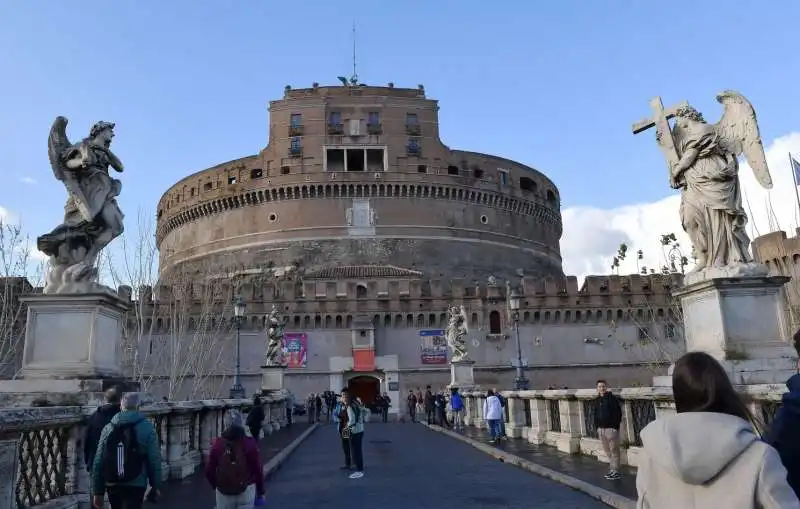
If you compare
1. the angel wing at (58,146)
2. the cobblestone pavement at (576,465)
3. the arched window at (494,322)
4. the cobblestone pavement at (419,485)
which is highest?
the arched window at (494,322)

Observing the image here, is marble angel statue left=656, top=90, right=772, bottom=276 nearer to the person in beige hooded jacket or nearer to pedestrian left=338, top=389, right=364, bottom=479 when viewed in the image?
the person in beige hooded jacket

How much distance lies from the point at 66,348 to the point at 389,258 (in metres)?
43.5

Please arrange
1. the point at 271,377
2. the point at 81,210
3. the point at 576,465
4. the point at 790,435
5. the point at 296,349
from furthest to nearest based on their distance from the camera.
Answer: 1. the point at 296,349
2. the point at 271,377
3. the point at 576,465
4. the point at 81,210
5. the point at 790,435

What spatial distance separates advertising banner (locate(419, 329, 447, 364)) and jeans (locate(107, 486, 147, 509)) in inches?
1466

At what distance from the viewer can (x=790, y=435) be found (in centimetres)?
260

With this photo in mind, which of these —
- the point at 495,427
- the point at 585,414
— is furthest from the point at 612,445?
the point at 495,427

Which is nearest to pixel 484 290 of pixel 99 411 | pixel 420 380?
pixel 420 380

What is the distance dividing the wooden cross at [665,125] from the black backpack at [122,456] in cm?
533

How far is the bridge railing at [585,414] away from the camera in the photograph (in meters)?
4.94

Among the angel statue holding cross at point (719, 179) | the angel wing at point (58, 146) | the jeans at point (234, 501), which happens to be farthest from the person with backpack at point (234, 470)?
the angel statue holding cross at point (719, 179)

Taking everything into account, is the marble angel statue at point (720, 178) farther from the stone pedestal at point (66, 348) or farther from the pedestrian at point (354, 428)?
the stone pedestal at point (66, 348)

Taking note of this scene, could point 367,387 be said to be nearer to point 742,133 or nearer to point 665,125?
point 665,125

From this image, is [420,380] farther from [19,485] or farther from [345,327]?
[19,485]

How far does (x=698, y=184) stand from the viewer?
244 inches
